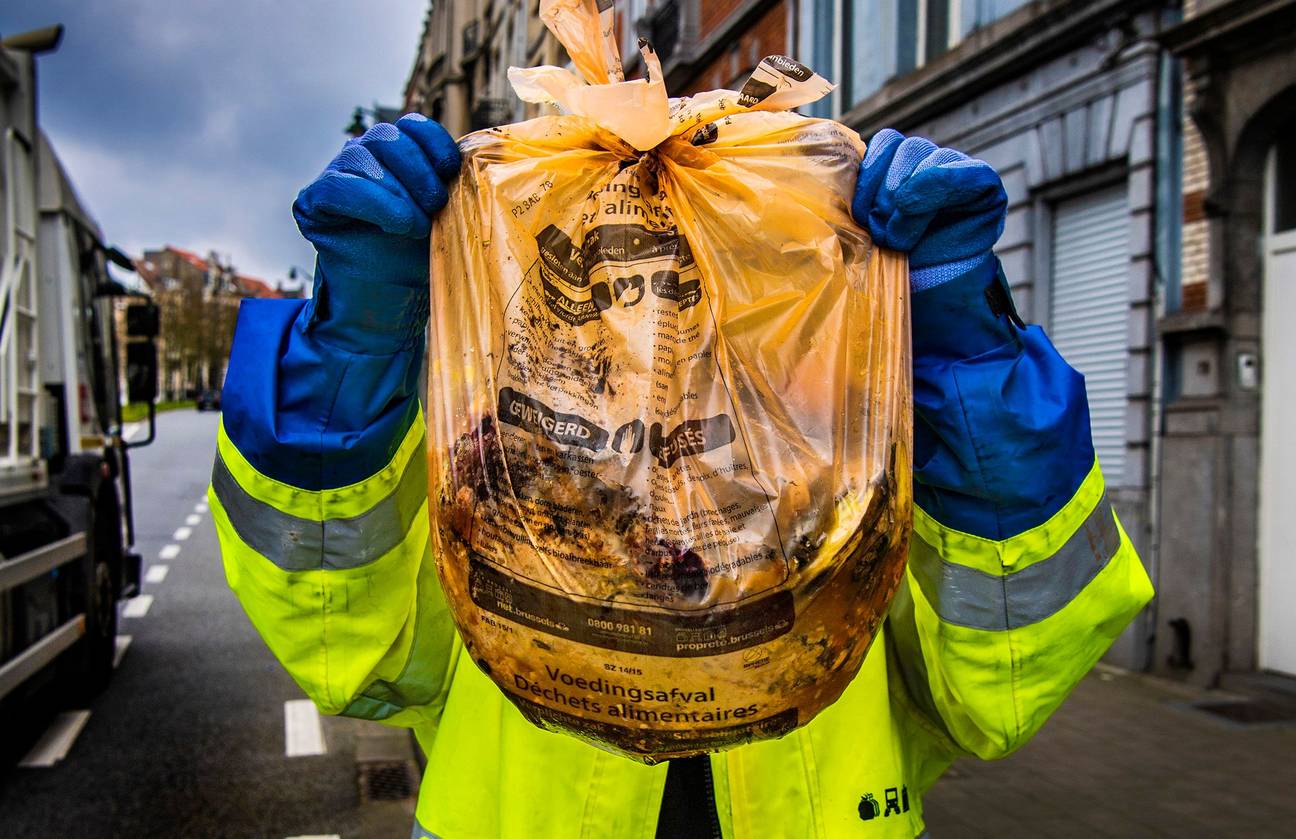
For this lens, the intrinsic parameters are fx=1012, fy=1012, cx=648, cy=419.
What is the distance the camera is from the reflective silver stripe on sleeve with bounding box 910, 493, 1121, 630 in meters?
1.38

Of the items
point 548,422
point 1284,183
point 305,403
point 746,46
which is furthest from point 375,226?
point 746,46

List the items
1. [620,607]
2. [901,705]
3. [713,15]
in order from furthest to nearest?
[713,15]
[901,705]
[620,607]

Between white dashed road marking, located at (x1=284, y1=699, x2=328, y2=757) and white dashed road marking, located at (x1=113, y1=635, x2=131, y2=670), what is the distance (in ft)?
5.07

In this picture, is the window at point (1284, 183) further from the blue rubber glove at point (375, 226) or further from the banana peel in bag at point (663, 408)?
the blue rubber glove at point (375, 226)

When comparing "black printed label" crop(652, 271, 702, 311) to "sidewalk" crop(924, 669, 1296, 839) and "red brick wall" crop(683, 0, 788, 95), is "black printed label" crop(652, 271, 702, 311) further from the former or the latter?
"red brick wall" crop(683, 0, 788, 95)

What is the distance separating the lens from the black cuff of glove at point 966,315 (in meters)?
1.33

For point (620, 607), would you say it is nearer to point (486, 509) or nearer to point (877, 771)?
A: point (486, 509)

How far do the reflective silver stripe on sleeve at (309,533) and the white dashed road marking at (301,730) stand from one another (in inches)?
151

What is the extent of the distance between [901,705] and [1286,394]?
5.46 metres

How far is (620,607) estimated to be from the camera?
1078mm

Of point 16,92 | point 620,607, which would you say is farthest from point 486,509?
Answer: point 16,92

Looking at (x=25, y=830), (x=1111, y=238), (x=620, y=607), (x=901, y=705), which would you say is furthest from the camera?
(x=1111, y=238)

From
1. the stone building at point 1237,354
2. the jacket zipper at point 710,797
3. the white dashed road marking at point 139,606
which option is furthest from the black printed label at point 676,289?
the white dashed road marking at point 139,606

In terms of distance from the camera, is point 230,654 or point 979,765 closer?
point 979,765
